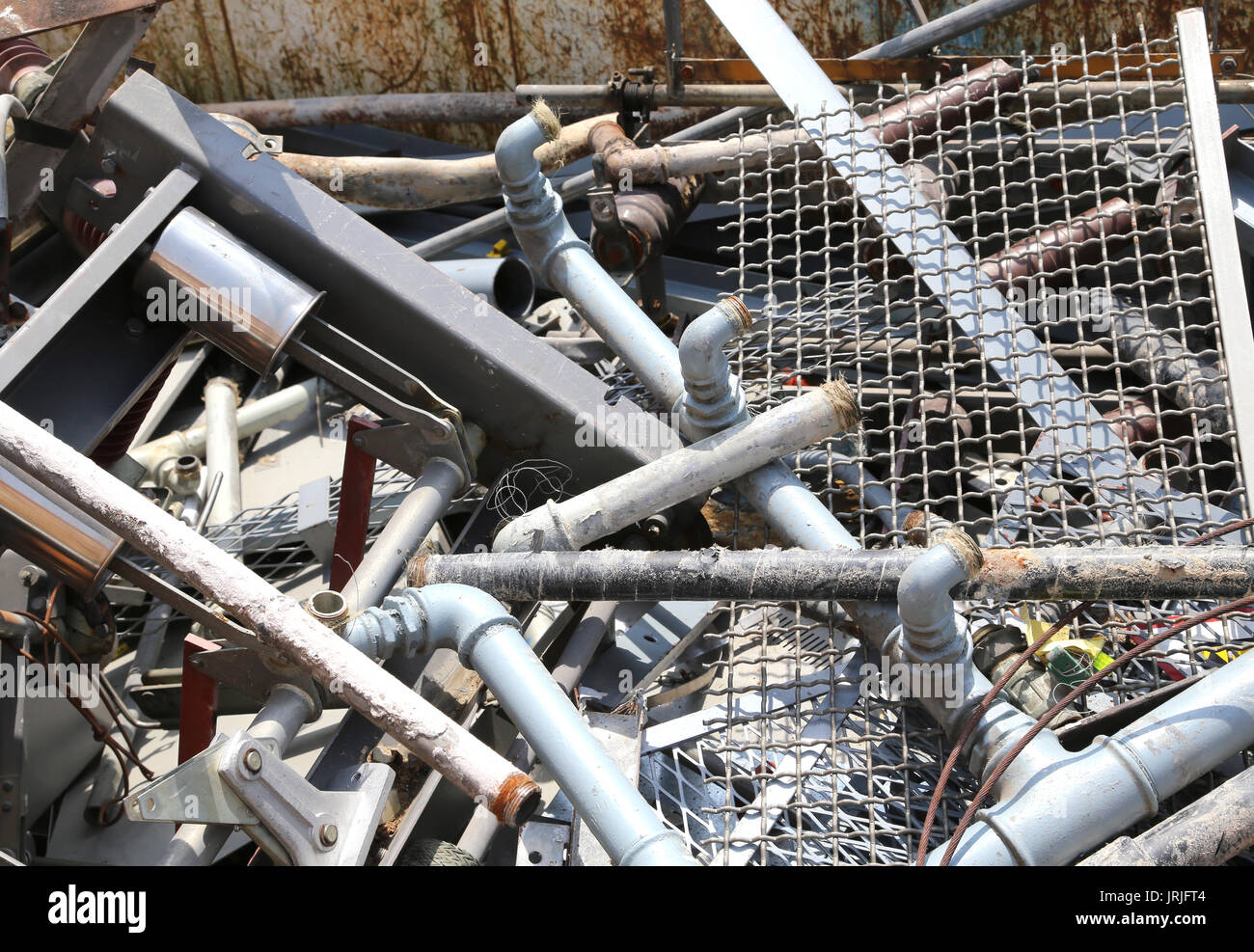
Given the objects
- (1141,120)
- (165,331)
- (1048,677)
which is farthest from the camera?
(1141,120)

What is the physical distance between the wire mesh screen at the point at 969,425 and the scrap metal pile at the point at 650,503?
18 mm

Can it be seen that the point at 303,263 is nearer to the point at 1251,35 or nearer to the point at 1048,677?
the point at 1048,677

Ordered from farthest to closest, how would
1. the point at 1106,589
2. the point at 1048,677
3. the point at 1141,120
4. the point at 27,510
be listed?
1. the point at 1141,120
2. the point at 27,510
3. the point at 1048,677
4. the point at 1106,589

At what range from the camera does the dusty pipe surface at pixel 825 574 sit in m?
2.12

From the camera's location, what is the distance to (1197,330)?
10.7ft

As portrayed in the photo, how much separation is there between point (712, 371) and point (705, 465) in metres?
0.19

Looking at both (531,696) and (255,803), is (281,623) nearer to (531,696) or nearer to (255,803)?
(255,803)

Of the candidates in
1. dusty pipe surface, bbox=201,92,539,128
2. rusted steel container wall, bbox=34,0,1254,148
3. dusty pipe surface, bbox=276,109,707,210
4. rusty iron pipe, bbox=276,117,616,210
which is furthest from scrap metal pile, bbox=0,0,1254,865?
dusty pipe surface, bbox=201,92,539,128

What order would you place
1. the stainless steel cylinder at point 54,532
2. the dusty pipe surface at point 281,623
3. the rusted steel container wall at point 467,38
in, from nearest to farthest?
the dusty pipe surface at point 281,623 < the stainless steel cylinder at point 54,532 < the rusted steel container wall at point 467,38

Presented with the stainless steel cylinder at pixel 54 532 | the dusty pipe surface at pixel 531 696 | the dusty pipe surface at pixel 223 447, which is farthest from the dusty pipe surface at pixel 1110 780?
the dusty pipe surface at pixel 223 447

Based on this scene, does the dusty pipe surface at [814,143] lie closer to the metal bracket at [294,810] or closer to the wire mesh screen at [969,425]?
the wire mesh screen at [969,425]

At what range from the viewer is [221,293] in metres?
2.78
